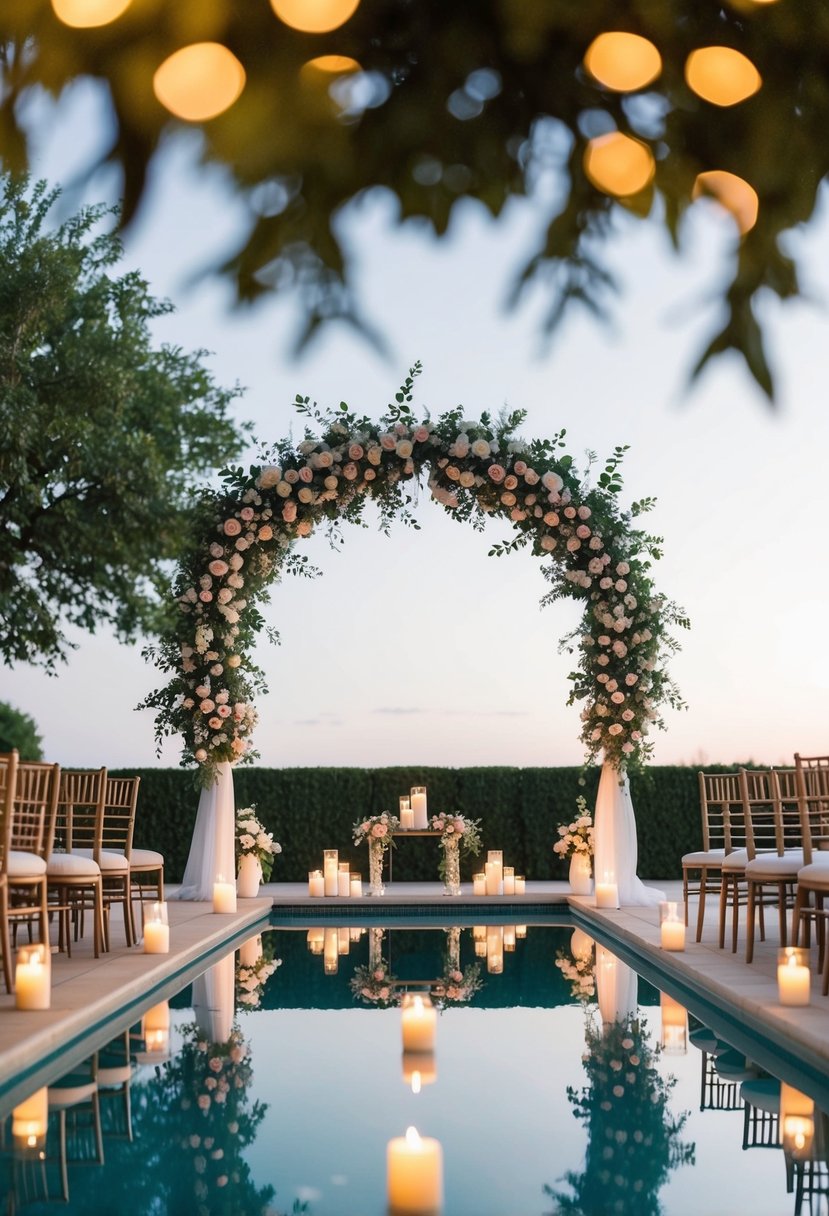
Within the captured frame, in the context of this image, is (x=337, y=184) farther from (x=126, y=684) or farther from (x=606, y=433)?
Result: (x=126, y=684)

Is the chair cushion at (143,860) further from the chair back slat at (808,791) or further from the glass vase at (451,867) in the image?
the chair back slat at (808,791)

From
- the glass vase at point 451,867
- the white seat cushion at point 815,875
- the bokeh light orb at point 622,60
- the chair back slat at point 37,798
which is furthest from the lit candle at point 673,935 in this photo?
the bokeh light orb at point 622,60

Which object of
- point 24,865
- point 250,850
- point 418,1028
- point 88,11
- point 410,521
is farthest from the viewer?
point 250,850

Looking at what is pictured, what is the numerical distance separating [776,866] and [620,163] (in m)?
6.20

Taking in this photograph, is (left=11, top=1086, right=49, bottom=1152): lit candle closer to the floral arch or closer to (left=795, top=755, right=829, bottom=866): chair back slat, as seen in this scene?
(left=795, top=755, right=829, bottom=866): chair back slat

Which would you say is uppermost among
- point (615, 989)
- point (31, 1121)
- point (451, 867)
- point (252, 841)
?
point (252, 841)

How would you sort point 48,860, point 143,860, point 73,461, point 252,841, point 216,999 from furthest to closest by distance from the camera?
point 73,461
point 252,841
point 143,860
point 216,999
point 48,860

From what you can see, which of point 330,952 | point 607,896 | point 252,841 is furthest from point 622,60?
point 252,841

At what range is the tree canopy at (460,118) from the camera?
106 centimetres

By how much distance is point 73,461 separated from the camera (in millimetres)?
14172

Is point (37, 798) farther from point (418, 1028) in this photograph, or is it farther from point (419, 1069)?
point (419, 1069)

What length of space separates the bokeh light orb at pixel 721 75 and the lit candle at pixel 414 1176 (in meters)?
3.25

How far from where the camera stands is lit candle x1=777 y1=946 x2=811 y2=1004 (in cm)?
590

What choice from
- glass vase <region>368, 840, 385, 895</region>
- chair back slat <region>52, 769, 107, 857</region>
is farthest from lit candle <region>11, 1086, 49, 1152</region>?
glass vase <region>368, 840, 385, 895</region>
